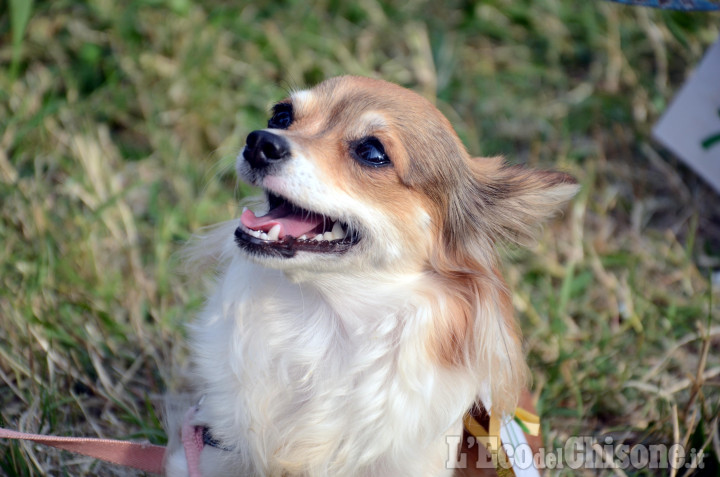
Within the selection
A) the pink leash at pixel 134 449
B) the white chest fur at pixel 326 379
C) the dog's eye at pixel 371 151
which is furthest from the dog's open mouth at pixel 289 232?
the pink leash at pixel 134 449

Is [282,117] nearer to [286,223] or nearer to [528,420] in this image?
[286,223]

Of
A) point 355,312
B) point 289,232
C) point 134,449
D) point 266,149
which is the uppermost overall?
point 266,149

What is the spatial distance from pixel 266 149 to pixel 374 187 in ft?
1.27

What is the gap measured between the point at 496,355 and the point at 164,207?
8.28ft

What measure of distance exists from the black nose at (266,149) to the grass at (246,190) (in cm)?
95

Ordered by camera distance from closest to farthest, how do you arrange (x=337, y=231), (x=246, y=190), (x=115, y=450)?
(x=337, y=231), (x=115, y=450), (x=246, y=190)

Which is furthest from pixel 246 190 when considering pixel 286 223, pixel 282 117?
pixel 286 223

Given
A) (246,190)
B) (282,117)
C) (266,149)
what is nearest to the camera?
(266,149)

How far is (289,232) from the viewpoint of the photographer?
2215 millimetres

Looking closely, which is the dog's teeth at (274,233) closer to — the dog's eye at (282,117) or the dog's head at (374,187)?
the dog's head at (374,187)

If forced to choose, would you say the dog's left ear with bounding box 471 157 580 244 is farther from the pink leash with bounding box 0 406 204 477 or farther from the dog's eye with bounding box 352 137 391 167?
the pink leash with bounding box 0 406 204 477

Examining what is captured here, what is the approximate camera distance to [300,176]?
83.0 inches

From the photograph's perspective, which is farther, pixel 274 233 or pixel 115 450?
pixel 115 450

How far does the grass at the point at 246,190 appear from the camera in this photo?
312 centimetres
